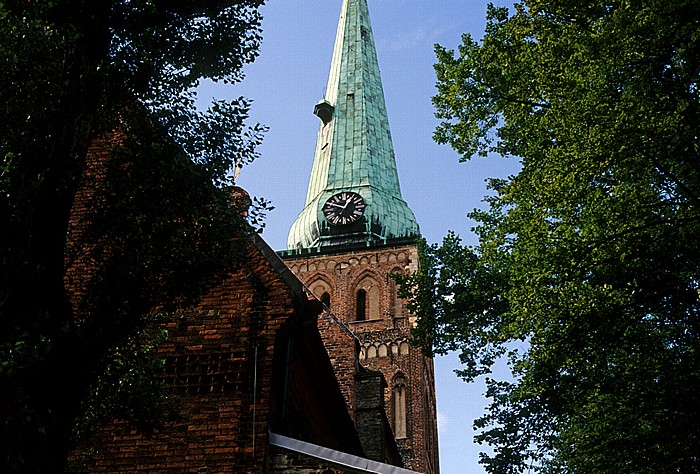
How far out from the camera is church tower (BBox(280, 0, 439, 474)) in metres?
31.6

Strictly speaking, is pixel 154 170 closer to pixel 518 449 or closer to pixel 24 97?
pixel 24 97

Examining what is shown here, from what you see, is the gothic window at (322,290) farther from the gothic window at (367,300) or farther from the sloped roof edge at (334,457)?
the sloped roof edge at (334,457)

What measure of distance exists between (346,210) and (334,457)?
2836 cm

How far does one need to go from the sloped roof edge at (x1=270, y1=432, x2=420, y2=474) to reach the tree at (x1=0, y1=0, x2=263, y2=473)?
2.13 m

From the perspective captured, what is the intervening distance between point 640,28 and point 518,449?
24.1 feet

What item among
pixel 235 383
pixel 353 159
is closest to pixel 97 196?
pixel 235 383

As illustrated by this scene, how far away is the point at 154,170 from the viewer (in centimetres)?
638

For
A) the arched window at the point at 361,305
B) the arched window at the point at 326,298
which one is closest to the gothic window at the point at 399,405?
the arched window at the point at 361,305

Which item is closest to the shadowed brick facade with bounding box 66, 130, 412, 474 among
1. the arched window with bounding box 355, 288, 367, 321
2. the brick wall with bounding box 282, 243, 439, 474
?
the brick wall with bounding box 282, 243, 439, 474

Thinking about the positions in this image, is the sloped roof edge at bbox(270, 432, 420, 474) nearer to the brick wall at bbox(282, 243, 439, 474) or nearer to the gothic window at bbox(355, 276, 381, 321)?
the brick wall at bbox(282, 243, 439, 474)

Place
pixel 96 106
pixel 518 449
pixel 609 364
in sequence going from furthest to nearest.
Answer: pixel 518 449 < pixel 609 364 < pixel 96 106

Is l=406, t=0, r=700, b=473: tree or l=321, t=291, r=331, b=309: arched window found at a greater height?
l=321, t=291, r=331, b=309: arched window

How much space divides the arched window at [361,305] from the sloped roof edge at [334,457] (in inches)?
1032

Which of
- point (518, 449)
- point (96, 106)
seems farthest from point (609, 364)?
point (96, 106)
